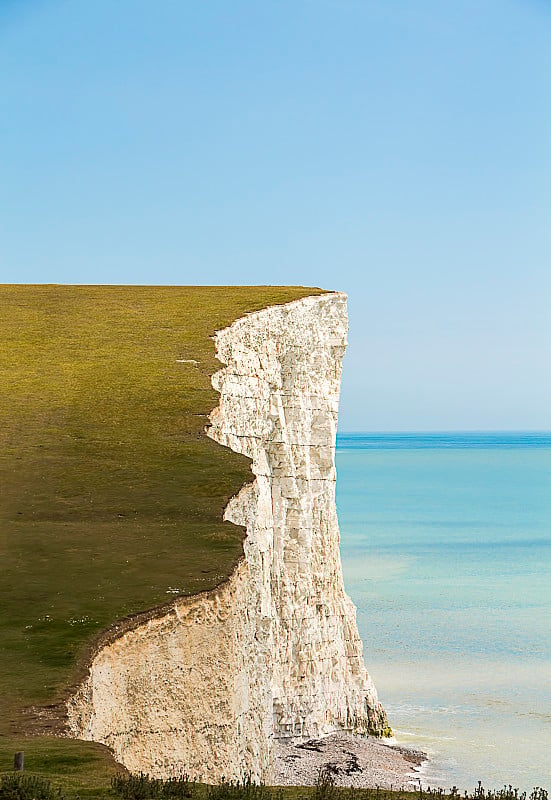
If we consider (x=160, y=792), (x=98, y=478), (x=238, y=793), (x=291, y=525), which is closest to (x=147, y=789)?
(x=160, y=792)

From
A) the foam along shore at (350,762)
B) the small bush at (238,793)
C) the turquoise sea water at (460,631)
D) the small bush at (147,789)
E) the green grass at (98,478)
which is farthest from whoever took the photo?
the turquoise sea water at (460,631)

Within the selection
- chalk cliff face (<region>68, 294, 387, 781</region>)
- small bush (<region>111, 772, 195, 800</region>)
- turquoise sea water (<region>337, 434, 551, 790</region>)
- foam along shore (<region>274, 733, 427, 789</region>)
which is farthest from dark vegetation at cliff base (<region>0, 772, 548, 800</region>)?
turquoise sea water (<region>337, 434, 551, 790</region>)

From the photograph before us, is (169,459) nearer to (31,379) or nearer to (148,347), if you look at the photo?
(31,379)

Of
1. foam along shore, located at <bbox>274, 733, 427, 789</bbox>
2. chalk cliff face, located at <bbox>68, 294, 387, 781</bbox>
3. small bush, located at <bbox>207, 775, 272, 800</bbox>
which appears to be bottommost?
foam along shore, located at <bbox>274, 733, 427, 789</bbox>

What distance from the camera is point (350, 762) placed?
135 feet

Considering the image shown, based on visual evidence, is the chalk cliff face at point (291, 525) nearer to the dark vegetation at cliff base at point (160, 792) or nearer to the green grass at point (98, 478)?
the green grass at point (98, 478)

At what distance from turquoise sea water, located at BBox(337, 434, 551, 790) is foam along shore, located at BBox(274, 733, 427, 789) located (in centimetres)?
123

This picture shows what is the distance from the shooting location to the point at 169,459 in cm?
3412

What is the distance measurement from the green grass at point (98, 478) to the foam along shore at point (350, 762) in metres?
11.8

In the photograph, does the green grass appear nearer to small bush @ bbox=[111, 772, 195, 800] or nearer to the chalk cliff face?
small bush @ bbox=[111, 772, 195, 800]

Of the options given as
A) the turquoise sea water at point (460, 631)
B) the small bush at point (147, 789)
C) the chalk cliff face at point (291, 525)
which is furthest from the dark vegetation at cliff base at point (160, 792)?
the turquoise sea water at point (460, 631)

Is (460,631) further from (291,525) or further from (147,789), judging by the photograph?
(147,789)

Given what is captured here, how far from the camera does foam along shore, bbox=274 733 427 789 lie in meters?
38.2

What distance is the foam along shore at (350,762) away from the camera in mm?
38219
